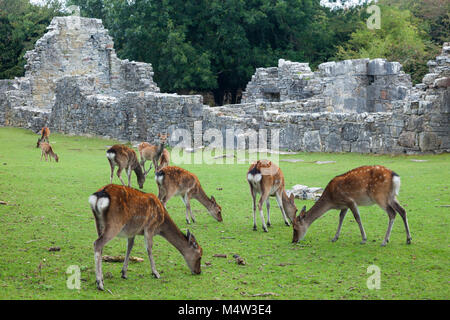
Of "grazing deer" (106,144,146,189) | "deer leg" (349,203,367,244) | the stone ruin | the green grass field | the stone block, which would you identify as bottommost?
the green grass field

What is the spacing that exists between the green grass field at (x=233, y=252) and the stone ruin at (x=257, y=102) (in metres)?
4.70

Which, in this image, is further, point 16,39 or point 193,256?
point 16,39

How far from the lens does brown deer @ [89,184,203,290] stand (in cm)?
626

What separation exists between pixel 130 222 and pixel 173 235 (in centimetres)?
76

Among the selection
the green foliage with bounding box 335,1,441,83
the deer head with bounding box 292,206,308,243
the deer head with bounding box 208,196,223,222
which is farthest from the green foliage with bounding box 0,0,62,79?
the deer head with bounding box 292,206,308,243

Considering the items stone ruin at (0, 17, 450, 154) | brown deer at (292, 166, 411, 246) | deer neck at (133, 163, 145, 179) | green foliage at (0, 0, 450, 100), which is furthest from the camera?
green foliage at (0, 0, 450, 100)

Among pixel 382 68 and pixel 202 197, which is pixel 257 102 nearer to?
pixel 382 68

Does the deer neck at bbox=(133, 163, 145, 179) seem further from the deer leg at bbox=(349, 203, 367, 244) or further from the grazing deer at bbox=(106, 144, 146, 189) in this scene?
the deer leg at bbox=(349, 203, 367, 244)

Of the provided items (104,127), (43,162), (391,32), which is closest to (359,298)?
(43,162)

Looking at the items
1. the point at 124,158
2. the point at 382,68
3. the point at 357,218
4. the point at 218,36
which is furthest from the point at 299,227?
the point at 218,36

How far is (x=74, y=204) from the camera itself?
1088cm

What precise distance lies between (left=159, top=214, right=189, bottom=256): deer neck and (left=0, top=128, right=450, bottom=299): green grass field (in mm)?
352

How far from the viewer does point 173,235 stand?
7.14 metres

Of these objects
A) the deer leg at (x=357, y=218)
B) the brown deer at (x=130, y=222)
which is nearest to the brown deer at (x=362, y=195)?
the deer leg at (x=357, y=218)
